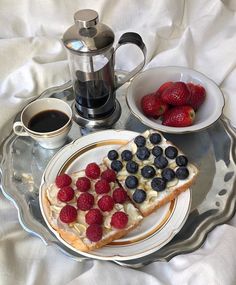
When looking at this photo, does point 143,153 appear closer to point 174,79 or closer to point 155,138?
point 155,138

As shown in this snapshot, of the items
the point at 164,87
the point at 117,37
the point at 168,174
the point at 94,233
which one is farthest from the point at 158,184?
the point at 117,37

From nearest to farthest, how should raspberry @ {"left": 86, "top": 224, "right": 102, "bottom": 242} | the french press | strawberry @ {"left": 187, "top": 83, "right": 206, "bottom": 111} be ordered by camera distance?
raspberry @ {"left": 86, "top": 224, "right": 102, "bottom": 242} → the french press → strawberry @ {"left": 187, "top": 83, "right": 206, "bottom": 111}

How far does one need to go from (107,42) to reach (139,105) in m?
0.16

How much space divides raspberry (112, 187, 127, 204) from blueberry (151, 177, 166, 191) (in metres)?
0.05

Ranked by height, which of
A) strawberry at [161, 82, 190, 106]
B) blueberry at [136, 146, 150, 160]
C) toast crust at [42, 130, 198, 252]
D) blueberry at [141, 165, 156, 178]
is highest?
strawberry at [161, 82, 190, 106]

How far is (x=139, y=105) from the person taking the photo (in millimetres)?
829

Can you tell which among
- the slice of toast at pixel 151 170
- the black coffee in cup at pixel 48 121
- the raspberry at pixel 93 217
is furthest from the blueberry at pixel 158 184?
the black coffee in cup at pixel 48 121

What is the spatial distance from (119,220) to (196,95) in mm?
322

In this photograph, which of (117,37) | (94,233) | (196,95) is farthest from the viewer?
(117,37)

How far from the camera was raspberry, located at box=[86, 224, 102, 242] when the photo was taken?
0.61 metres

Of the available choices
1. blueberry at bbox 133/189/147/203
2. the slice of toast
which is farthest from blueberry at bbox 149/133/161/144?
blueberry at bbox 133/189/147/203

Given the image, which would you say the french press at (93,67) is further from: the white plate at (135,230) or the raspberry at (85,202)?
the raspberry at (85,202)

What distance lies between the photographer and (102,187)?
66 centimetres

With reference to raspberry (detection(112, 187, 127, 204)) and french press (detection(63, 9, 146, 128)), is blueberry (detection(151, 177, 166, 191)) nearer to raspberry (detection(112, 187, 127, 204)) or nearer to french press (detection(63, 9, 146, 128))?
raspberry (detection(112, 187, 127, 204))
